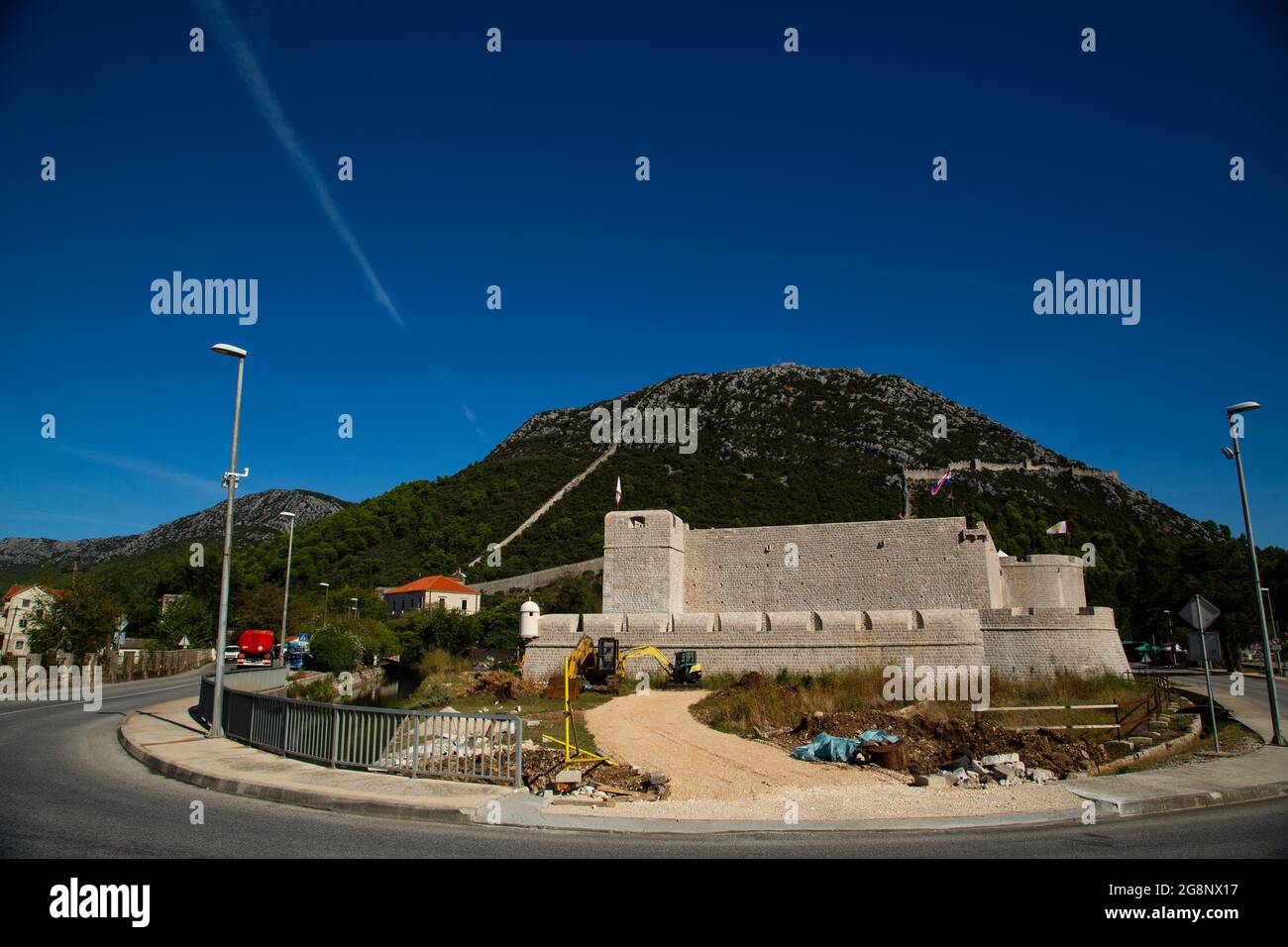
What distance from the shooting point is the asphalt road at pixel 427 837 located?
22.4ft

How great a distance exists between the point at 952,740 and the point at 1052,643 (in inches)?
550

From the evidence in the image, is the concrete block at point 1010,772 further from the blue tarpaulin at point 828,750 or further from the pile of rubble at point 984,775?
the blue tarpaulin at point 828,750

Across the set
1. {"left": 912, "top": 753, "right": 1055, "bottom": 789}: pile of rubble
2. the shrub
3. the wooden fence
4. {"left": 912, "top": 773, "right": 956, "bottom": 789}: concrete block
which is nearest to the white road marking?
the shrub

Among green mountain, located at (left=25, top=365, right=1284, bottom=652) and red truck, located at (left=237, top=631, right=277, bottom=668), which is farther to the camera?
green mountain, located at (left=25, top=365, right=1284, bottom=652)

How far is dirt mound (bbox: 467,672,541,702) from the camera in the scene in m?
24.7

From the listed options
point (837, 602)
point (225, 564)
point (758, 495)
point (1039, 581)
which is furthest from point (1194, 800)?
point (758, 495)

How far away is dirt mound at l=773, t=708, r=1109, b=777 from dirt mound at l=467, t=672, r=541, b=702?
11.9 m

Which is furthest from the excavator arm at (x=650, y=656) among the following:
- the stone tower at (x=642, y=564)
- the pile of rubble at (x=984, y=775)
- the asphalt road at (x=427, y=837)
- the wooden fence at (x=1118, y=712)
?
the asphalt road at (x=427, y=837)

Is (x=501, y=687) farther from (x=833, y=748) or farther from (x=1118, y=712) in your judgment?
(x=1118, y=712)

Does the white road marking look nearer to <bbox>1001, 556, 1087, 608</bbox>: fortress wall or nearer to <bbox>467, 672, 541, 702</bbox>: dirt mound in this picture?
<bbox>467, 672, 541, 702</bbox>: dirt mound
